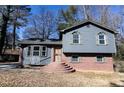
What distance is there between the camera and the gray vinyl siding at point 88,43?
19484 millimetres

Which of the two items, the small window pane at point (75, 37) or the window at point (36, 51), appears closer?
the small window pane at point (75, 37)

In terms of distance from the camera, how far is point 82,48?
19547 millimetres

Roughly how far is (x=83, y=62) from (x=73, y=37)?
2939 millimetres

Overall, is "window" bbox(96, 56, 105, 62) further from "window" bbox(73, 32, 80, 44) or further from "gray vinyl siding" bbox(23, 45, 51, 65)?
"gray vinyl siding" bbox(23, 45, 51, 65)

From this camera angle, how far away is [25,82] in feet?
38.8

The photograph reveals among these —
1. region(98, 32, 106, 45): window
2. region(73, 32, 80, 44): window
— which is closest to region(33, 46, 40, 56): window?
region(73, 32, 80, 44): window

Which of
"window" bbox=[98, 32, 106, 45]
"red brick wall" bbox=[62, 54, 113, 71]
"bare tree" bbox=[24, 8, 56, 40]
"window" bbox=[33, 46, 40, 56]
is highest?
"bare tree" bbox=[24, 8, 56, 40]

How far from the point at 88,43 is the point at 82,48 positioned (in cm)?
86

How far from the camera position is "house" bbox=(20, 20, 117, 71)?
1953 cm

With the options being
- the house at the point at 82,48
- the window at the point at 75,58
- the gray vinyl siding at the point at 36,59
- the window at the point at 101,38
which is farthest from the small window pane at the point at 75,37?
the gray vinyl siding at the point at 36,59

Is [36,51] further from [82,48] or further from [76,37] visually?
[82,48]

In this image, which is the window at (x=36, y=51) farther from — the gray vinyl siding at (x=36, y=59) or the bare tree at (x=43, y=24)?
the bare tree at (x=43, y=24)

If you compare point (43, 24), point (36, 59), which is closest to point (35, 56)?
point (36, 59)
